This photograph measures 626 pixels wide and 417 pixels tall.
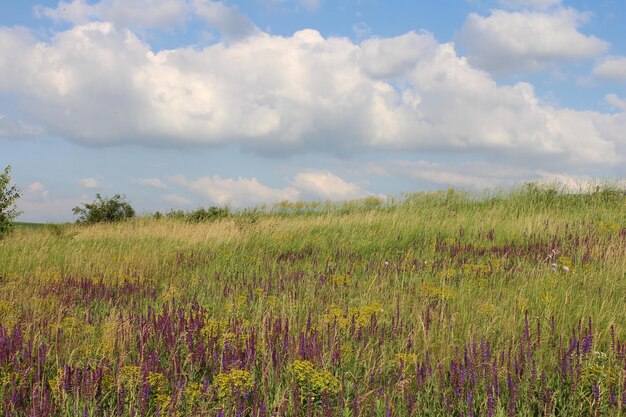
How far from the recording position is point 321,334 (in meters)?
4.35

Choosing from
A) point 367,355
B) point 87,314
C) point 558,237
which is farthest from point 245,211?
point 367,355

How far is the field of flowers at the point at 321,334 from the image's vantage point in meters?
3.24

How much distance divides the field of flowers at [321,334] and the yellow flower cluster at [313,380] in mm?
12

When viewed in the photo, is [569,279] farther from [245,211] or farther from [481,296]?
[245,211]

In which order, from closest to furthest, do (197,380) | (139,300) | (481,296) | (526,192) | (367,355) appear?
(197,380)
(367,355)
(481,296)
(139,300)
(526,192)

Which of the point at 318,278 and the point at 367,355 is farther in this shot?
the point at 318,278

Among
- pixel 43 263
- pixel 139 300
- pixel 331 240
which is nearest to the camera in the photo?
pixel 139 300

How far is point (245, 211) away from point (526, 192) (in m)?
13.2

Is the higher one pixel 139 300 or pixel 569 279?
pixel 569 279

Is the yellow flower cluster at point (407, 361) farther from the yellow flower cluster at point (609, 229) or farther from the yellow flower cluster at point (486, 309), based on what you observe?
the yellow flower cluster at point (609, 229)

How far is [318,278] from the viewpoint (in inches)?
301

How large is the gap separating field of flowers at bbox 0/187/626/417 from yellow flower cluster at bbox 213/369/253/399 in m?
0.01

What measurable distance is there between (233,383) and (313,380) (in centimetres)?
47

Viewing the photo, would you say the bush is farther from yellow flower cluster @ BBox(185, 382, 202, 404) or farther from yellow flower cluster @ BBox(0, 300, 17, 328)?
yellow flower cluster @ BBox(185, 382, 202, 404)
